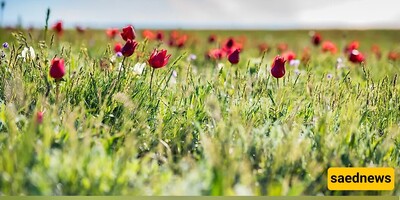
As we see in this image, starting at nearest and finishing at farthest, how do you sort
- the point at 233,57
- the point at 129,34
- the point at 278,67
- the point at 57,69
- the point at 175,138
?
the point at 57,69, the point at 175,138, the point at 278,67, the point at 129,34, the point at 233,57

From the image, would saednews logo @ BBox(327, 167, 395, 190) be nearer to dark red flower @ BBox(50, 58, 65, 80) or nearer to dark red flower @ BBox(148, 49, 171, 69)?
dark red flower @ BBox(148, 49, 171, 69)

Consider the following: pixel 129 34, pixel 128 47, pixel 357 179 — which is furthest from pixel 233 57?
pixel 357 179

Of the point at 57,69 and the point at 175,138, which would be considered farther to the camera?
the point at 175,138

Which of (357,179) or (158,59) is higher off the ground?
Result: (158,59)

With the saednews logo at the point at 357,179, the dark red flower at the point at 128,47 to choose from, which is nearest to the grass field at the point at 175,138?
the saednews logo at the point at 357,179

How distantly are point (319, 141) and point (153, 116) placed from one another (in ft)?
2.80

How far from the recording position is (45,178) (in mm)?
1776

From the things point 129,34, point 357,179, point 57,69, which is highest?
point 129,34

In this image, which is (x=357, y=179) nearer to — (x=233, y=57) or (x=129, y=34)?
(x=233, y=57)

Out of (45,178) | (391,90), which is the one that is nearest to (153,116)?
(45,178)

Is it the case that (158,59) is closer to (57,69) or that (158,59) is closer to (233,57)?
(57,69)

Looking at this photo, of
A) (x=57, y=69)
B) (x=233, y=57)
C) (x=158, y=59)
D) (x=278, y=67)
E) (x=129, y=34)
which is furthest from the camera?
(x=233, y=57)

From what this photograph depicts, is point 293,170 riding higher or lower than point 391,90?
lower

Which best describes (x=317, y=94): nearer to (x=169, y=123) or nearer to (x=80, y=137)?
(x=169, y=123)
